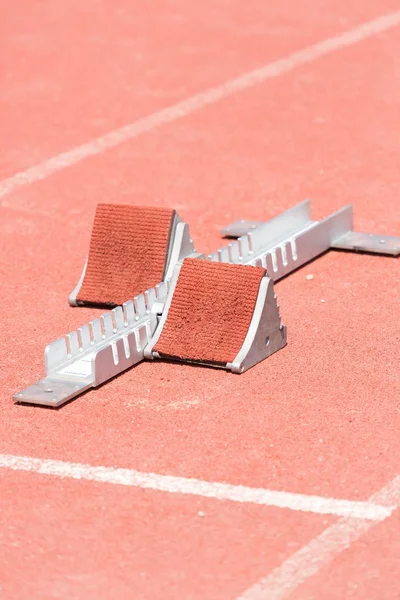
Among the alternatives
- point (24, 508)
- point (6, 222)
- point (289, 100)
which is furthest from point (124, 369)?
point (289, 100)

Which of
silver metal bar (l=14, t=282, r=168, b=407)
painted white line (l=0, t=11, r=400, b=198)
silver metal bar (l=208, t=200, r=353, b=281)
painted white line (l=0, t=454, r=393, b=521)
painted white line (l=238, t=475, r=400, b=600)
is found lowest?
painted white line (l=238, t=475, r=400, b=600)

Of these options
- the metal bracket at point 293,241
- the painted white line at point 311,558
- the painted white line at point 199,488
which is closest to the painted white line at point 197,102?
the metal bracket at point 293,241

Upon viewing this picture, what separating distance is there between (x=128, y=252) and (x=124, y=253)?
0.08 ft

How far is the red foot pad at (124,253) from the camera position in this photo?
8.27m

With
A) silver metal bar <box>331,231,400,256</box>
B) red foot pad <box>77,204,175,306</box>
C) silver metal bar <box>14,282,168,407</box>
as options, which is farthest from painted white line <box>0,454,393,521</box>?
silver metal bar <box>331,231,400,256</box>

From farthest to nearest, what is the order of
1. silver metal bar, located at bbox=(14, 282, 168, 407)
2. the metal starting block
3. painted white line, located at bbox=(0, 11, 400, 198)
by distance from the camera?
painted white line, located at bbox=(0, 11, 400, 198), the metal starting block, silver metal bar, located at bbox=(14, 282, 168, 407)

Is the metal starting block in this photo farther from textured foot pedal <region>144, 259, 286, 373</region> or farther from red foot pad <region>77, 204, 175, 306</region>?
red foot pad <region>77, 204, 175, 306</region>

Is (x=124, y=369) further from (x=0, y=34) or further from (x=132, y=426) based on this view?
(x=0, y=34)

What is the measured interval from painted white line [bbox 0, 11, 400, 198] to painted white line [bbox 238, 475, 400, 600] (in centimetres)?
533

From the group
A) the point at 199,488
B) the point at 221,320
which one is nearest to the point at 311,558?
the point at 199,488

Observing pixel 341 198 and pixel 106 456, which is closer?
pixel 106 456

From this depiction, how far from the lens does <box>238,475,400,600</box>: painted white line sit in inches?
215

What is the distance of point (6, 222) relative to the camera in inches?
392

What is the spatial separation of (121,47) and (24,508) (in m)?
8.56
